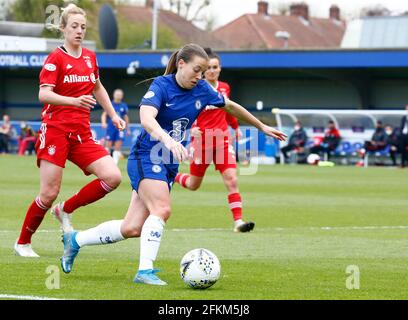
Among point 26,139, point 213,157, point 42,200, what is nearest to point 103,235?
point 42,200

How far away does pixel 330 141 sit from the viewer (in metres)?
37.1

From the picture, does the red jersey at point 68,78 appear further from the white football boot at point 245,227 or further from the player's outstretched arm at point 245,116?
the white football boot at point 245,227

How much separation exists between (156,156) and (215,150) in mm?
5793

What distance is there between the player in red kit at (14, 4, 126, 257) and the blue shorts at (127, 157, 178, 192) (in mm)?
1601

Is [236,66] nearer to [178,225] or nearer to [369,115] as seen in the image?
[369,115]

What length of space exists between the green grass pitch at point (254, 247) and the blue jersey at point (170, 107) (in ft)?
3.75

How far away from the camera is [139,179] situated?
874 centimetres

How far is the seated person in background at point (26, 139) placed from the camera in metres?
43.0

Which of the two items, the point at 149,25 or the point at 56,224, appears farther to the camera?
the point at 149,25

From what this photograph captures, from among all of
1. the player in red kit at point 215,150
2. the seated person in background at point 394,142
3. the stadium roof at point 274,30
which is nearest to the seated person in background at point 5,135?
the seated person in background at point 394,142

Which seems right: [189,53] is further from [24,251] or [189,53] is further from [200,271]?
[24,251]
